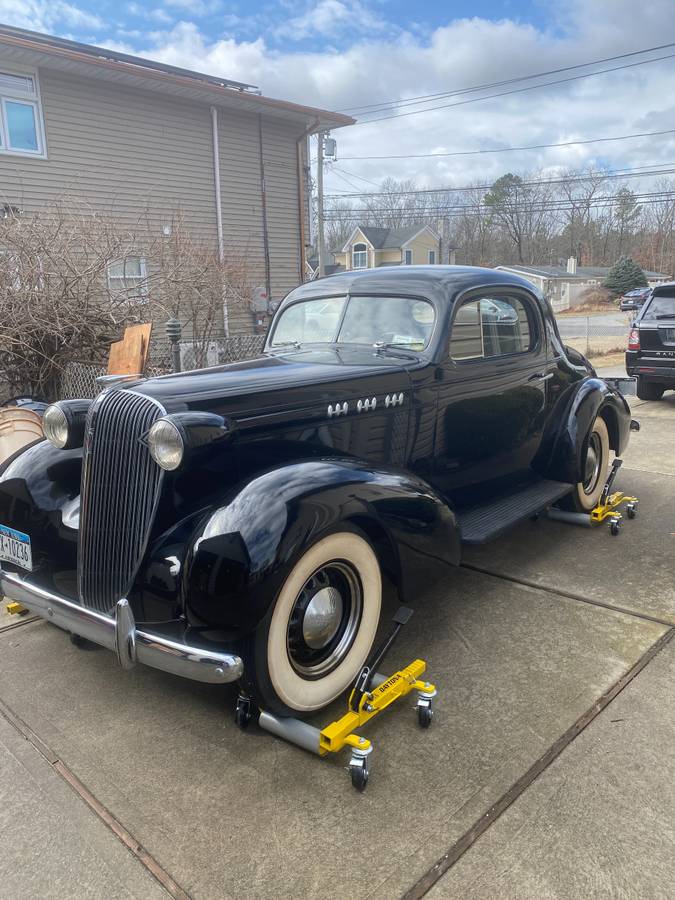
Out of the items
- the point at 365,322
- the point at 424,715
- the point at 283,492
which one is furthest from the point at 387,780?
the point at 365,322

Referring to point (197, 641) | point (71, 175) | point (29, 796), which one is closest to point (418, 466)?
point (197, 641)

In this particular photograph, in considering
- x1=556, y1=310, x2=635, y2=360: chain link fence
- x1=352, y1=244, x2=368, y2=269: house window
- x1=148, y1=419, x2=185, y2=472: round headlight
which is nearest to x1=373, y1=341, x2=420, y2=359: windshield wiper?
x1=148, y1=419, x2=185, y2=472: round headlight

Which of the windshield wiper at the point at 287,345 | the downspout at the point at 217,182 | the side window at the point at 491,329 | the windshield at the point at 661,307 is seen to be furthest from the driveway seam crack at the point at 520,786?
the downspout at the point at 217,182

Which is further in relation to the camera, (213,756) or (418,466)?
(418,466)

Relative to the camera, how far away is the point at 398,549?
2.91 meters

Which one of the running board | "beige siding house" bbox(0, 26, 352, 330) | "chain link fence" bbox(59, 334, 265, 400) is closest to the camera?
→ the running board

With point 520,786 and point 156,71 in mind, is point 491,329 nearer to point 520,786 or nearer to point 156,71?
point 520,786

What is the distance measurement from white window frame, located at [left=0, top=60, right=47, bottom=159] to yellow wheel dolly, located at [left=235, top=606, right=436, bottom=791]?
40.3ft

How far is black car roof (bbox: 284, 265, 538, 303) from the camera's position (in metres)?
3.84

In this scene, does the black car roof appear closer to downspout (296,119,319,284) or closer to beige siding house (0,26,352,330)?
beige siding house (0,26,352,330)

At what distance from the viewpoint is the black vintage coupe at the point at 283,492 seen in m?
2.37

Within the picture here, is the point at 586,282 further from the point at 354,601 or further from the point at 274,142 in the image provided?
the point at 354,601

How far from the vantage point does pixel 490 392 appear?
13.1 ft

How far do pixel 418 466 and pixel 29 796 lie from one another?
89.3 inches
